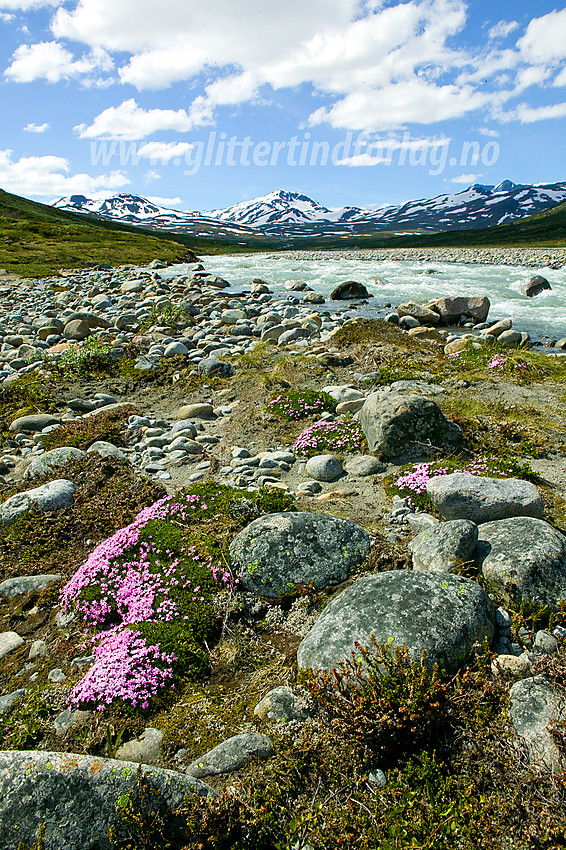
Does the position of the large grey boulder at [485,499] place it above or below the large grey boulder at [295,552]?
above

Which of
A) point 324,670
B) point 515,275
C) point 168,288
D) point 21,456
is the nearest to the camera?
point 324,670

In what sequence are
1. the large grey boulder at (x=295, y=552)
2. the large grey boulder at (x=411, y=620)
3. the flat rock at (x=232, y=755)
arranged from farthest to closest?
the large grey boulder at (x=295, y=552), the large grey boulder at (x=411, y=620), the flat rock at (x=232, y=755)

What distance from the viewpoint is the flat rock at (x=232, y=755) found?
3246 millimetres

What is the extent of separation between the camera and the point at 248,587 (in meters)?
4.79

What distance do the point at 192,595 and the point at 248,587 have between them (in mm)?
527

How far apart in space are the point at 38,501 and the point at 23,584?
1.55 m

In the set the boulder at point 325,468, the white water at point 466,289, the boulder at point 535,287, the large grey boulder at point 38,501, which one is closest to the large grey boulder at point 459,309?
the white water at point 466,289

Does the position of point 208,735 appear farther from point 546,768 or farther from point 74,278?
point 74,278

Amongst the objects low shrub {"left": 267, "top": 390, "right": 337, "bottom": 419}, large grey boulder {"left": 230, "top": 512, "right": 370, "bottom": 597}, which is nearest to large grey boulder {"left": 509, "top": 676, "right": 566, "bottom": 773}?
large grey boulder {"left": 230, "top": 512, "right": 370, "bottom": 597}

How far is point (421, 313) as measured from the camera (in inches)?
762

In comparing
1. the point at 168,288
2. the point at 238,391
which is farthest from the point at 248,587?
the point at 168,288

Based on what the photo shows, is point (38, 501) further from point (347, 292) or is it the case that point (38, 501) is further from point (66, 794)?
point (347, 292)

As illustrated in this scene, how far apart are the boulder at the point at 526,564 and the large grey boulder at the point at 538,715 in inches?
34.1

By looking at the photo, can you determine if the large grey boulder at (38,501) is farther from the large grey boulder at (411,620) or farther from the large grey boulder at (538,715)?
the large grey boulder at (538,715)
